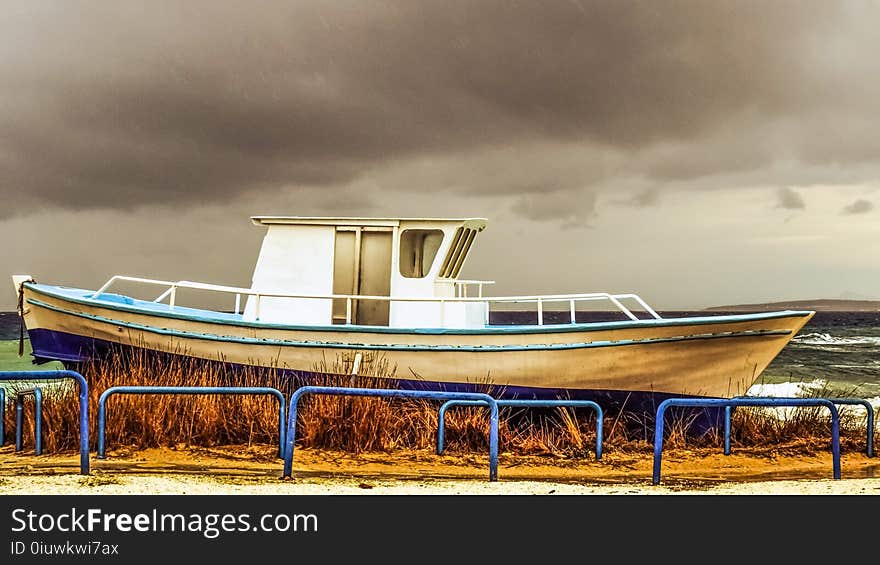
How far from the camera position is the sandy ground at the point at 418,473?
23.9ft

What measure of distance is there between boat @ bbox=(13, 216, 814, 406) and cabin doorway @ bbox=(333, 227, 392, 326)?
0.02m

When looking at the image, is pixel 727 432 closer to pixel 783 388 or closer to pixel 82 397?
pixel 82 397

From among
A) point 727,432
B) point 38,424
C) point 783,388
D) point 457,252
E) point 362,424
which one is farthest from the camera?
point 783,388

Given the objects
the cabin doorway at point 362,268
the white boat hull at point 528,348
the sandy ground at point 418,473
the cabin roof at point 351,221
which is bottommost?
the sandy ground at point 418,473

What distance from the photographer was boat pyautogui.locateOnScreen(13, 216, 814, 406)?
38.5 feet

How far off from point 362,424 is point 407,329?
2.69m

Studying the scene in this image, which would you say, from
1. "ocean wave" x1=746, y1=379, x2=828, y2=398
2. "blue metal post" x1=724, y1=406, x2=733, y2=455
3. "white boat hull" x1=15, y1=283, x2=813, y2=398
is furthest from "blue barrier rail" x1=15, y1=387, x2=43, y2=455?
"ocean wave" x1=746, y1=379, x2=828, y2=398

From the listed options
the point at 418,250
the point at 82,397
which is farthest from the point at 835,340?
the point at 82,397

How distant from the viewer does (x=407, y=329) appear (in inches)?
483

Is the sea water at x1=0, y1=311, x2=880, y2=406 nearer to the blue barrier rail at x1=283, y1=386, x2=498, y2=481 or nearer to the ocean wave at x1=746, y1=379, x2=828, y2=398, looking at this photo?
the ocean wave at x1=746, y1=379, x2=828, y2=398

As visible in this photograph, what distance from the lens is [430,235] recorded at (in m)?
13.6

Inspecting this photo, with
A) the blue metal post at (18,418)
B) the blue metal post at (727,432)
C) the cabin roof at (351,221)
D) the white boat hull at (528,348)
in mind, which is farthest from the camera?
the cabin roof at (351,221)

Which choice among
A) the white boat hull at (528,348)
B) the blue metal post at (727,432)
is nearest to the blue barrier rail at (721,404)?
the blue metal post at (727,432)

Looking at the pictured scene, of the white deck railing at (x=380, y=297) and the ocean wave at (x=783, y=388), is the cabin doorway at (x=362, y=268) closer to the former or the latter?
the white deck railing at (x=380, y=297)
